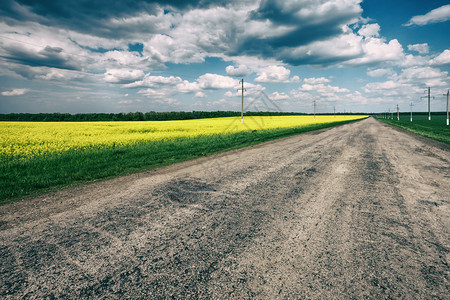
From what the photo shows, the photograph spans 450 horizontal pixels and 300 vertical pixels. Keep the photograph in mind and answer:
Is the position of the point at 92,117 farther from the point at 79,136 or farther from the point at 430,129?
the point at 430,129

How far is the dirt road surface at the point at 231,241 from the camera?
222 centimetres

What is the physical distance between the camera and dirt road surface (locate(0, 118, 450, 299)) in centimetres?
222

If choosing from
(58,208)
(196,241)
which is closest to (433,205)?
(196,241)

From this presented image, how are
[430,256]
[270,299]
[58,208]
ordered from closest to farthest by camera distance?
[270,299]
[430,256]
[58,208]

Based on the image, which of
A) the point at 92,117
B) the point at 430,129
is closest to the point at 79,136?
the point at 430,129

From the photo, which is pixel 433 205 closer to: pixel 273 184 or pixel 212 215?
pixel 273 184

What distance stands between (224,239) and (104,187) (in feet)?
13.3

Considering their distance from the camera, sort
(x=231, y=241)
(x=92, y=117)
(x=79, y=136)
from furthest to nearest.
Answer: (x=92, y=117) → (x=79, y=136) → (x=231, y=241)

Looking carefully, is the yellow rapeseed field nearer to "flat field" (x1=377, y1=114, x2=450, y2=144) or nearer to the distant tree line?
"flat field" (x1=377, y1=114, x2=450, y2=144)

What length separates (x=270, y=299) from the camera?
6.79 ft

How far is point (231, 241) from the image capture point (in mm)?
3010

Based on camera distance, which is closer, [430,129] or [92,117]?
[430,129]

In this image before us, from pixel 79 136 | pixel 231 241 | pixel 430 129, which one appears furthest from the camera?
pixel 430 129

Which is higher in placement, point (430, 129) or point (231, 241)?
point (430, 129)
